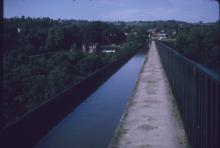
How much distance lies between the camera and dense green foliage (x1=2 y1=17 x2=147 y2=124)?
27609 millimetres

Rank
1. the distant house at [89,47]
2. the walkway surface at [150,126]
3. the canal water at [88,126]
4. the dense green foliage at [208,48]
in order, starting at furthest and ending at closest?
the distant house at [89,47] → the canal water at [88,126] → the walkway surface at [150,126] → the dense green foliage at [208,48]

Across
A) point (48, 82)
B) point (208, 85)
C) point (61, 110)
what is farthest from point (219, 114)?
point (48, 82)

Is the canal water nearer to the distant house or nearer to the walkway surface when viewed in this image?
the walkway surface

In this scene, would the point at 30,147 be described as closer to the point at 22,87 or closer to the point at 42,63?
the point at 22,87

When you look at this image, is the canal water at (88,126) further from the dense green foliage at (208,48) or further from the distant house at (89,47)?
the distant house at (89,47)

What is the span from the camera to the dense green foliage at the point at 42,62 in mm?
27609

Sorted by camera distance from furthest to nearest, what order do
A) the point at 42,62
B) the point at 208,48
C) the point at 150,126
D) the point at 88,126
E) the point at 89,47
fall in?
the point at 89,47 < the point at 42,62 < the point at 88,126 < the point at 150,126 < the point at 208,48

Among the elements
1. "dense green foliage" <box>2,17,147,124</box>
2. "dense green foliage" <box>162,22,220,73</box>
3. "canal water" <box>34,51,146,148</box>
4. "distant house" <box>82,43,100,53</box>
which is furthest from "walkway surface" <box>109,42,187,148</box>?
"distant house" <box>82,43,100,53</box>

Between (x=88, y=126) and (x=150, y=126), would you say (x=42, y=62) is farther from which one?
(x=150, y=126)

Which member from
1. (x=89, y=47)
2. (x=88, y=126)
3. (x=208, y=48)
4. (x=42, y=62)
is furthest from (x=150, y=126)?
(x=89, y=47)

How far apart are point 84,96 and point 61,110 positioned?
3.74 m

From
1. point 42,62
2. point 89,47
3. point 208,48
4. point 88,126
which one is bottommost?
point 89,47

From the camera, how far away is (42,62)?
5694 centimetres

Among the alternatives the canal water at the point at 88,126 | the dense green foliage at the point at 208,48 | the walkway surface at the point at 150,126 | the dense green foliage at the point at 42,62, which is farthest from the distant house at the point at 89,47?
the dense green foliage at the point at 208,48
